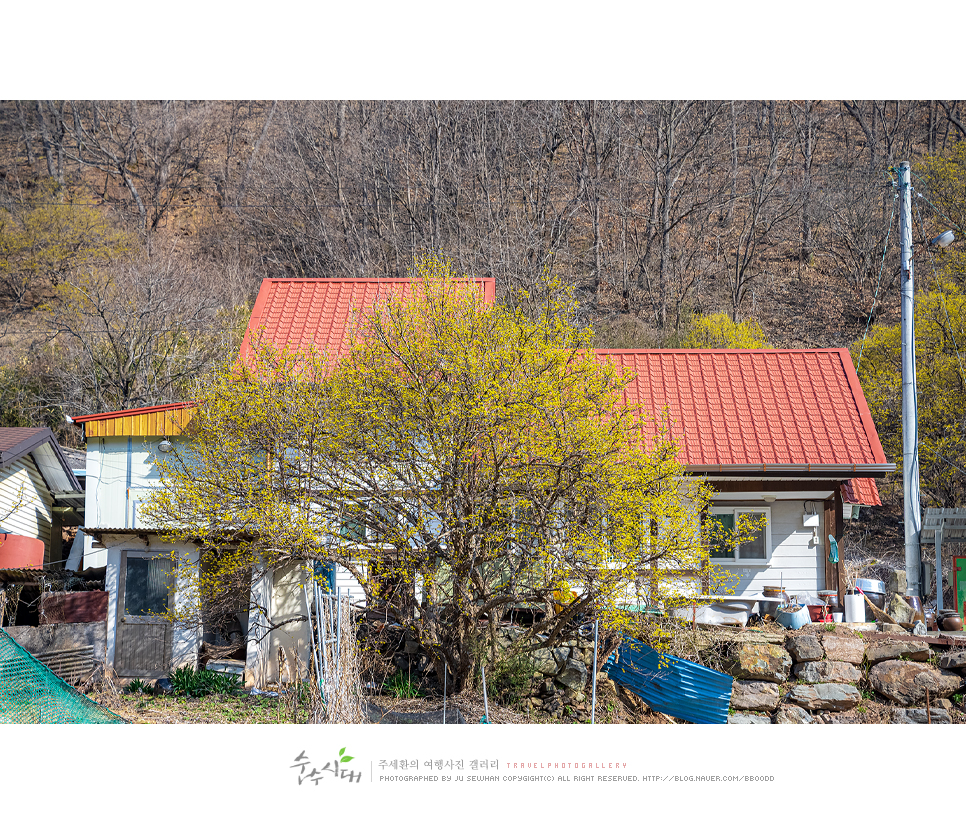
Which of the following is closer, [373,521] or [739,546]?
[373,521]

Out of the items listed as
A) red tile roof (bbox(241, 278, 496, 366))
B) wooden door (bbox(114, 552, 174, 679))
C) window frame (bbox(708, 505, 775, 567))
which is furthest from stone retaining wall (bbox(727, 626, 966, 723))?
wooden door (bbox(114, 552, 174, 679))

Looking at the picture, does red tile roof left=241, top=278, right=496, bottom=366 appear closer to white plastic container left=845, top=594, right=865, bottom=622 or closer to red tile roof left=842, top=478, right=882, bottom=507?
red tile roof left=842, top=478, right=882, bottom=507

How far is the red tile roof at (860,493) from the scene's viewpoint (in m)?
16.3

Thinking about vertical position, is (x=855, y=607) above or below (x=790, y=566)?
below

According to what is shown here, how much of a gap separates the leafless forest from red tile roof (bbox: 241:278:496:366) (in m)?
10.7

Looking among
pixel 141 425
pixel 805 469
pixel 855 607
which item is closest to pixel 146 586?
pixel 141 425

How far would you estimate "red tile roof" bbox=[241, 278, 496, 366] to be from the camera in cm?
1591

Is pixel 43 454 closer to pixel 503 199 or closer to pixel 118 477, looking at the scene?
pixel 118 477

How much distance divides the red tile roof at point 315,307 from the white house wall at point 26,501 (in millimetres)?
6688

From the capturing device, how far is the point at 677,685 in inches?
446

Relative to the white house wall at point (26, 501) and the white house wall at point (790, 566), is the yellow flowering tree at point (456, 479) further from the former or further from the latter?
the white house wall at point (26, 501)

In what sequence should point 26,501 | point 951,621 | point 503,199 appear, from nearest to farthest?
point 951,621, point 26,501, point 503,199

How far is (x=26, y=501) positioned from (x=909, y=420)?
755 inches

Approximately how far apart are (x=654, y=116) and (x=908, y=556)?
25274 millimetres
